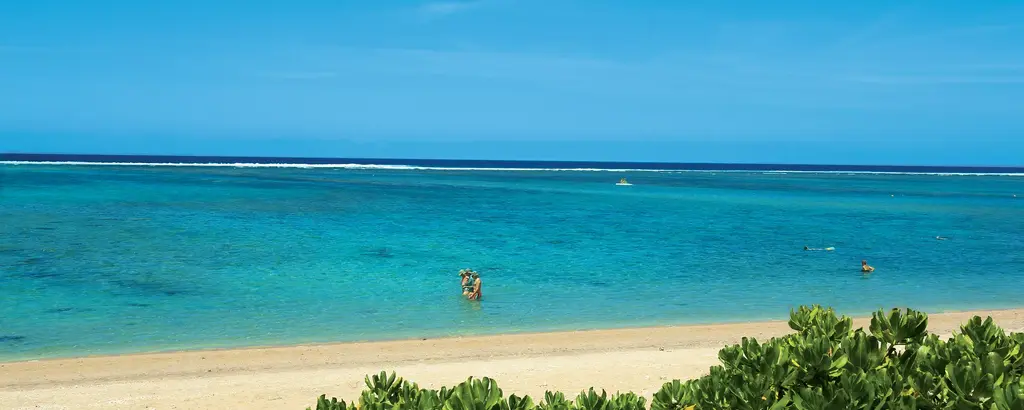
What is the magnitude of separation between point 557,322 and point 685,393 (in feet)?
36.0

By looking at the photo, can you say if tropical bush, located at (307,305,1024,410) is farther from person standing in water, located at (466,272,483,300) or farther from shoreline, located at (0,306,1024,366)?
person standing in water, located at (466,272,483,300)

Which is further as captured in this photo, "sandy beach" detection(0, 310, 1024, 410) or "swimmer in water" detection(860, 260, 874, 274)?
"swimmer in water" detection(860, 260, 874, 274)

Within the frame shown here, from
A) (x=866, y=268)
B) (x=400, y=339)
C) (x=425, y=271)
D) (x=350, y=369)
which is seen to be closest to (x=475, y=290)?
(x=400, y=339)

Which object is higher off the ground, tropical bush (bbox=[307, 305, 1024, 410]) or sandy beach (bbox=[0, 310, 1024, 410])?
tropical bush (bbox=[307, 305, 1024, 410])

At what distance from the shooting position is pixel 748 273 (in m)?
22.9

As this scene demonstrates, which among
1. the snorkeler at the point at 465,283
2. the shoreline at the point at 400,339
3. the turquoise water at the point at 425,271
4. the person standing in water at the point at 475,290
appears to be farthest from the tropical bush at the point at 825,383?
the snorkeler at the point at 465,283

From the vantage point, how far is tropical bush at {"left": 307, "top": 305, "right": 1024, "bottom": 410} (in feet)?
14.5

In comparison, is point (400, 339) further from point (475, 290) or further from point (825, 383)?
point (825, 383)

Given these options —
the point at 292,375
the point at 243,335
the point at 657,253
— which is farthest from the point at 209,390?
the point at 657,253

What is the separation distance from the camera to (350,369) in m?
11.7

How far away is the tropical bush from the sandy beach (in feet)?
15.6

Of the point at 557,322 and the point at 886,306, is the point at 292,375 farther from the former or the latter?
the point at 886,306

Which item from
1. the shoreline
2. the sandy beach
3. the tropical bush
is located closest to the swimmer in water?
the shoreline

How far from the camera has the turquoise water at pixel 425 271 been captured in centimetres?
1545
